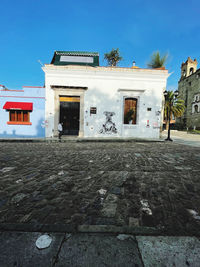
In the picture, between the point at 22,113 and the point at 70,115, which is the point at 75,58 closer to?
the point at 70,115

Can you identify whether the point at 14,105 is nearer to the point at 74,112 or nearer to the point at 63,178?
the point at 74,112

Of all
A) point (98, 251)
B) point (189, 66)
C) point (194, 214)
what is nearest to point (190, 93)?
point (189, 66)

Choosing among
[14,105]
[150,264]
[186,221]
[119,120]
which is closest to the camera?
[150,264]

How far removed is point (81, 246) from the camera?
1241 mm

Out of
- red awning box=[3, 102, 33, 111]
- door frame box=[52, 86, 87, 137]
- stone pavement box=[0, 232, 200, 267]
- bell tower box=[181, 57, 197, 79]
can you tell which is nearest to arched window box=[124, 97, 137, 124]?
door frame box=[52, 86, 87, 137]

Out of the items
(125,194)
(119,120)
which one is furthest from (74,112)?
(125,194)

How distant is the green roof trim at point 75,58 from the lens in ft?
41.0

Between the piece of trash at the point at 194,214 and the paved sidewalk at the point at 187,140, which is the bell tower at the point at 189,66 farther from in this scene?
the piece of trash at the point at 194,214

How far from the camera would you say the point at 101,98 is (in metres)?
12.1

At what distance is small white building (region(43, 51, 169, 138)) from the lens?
1168 cm

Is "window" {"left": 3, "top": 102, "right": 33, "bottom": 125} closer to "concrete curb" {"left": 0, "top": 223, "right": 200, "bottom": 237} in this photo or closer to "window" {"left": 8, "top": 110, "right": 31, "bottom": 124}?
"window" {"left": 8, "top": 110, "right": 31, "bottom": 124}

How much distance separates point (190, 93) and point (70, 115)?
31787 millimetres

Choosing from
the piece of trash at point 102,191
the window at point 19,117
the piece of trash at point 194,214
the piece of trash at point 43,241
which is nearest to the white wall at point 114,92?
the window at point 19,117

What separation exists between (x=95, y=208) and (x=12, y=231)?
0.99m
